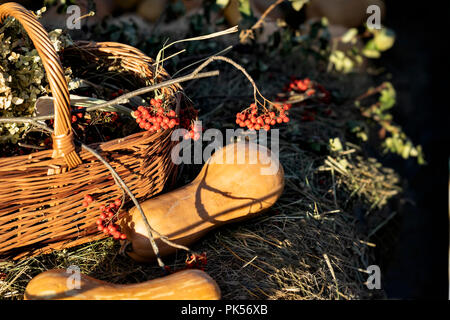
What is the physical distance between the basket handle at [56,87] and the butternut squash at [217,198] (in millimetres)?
376

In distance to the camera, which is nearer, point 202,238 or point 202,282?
→ point 202,282

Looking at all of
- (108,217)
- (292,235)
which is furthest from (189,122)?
(292,235)

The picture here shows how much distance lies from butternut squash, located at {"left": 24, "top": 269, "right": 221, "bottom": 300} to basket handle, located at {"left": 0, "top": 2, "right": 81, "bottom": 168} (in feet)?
1.18

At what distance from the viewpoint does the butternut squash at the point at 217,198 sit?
5.32ft

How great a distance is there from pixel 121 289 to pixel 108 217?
10.3 inches

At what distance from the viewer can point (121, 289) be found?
139cm

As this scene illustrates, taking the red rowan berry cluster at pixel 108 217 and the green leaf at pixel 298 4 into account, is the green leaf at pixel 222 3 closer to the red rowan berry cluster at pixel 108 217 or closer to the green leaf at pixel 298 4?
the green leaf at pixel 298 4

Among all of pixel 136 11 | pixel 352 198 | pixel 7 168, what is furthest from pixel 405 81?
pixel 7 168

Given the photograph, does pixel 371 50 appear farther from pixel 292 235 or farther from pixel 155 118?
→ pixel 155 118

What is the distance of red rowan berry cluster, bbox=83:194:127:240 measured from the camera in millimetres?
1522

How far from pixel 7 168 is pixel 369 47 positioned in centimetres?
269

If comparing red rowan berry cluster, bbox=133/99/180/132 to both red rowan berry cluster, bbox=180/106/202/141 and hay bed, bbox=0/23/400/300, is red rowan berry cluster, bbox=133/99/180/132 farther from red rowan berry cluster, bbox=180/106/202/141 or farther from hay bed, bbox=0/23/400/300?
hay bed, bbox=0/23/400/300

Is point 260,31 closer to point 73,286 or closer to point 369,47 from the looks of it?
point 369,47

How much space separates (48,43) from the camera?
134cm
